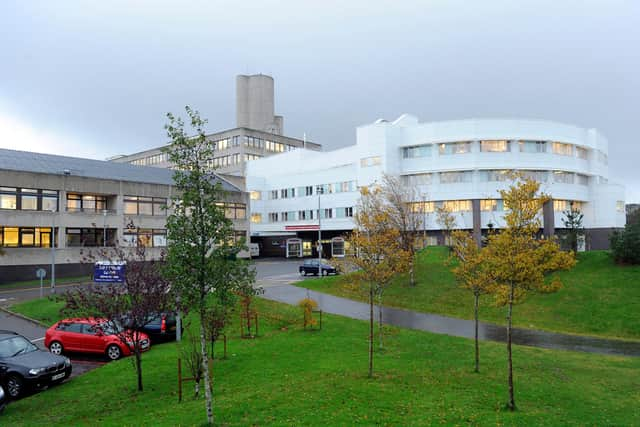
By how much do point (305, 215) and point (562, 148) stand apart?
39.1 metres

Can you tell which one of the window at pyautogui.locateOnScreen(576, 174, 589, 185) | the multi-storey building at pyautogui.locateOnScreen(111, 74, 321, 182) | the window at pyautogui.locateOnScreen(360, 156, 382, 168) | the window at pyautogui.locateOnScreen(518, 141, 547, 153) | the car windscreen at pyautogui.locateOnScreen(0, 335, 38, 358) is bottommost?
the car windscreen at pyautogui.locateOnScreen(0, 335, 38, 358)

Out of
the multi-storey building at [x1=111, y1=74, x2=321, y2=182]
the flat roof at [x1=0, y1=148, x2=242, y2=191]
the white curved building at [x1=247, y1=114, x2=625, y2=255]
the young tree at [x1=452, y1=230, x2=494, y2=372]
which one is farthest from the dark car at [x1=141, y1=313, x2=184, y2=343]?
the multi-storey building at [x1=111, y1=74, x2=321, y2=182]

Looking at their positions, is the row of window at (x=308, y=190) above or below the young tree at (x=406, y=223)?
above

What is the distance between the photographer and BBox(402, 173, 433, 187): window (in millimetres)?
60334

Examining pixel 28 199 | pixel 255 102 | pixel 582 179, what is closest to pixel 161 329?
pixel 28 199

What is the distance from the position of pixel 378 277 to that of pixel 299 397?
5.98 meters

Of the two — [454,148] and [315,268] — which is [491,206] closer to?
[454,148]

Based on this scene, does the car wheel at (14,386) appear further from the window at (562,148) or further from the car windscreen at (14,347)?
the window at (562,148)

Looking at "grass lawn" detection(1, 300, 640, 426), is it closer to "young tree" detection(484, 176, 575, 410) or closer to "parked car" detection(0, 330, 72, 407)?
"parked car" detection(0, 330, 72, 407)

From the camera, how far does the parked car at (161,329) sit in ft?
69.2

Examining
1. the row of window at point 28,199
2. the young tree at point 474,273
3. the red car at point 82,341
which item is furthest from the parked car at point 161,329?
the row of window at point 28,199

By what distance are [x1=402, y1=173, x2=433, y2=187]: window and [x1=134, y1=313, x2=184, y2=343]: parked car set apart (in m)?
44.1

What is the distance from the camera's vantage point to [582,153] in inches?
2429

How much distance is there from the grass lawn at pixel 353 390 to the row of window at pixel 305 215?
48995 mm
